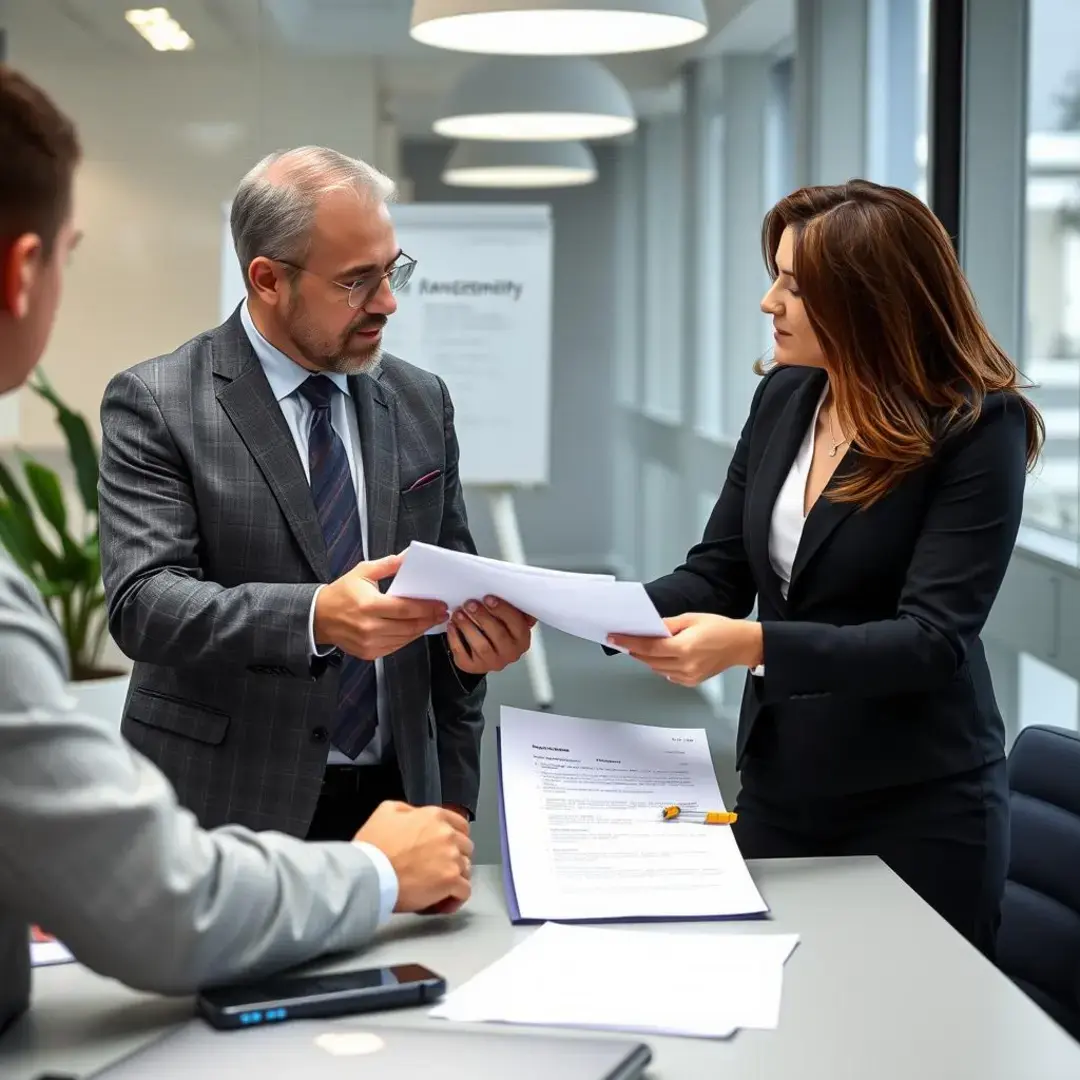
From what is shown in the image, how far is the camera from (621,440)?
5.98 metres

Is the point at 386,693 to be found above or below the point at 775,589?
below

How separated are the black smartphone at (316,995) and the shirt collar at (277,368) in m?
0.94

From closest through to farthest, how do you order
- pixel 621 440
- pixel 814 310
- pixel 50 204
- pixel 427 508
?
1. pixel 50 204
2. pixel 814 310
3. pixel 427 508
4. pixel 621 440

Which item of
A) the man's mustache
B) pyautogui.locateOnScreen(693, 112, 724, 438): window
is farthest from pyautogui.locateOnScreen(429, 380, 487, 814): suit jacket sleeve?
pyautogui.locateOnScreen(693, 112, 724, 438): window

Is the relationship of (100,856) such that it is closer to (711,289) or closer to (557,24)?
(557,24)

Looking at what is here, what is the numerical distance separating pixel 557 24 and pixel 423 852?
1927 millimetres

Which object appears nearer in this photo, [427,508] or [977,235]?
[427,508]

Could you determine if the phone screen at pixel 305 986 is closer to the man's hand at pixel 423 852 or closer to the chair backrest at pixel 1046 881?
the man's hand at pixel 423 852

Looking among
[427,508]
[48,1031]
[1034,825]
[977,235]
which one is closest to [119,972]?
[48,1031]

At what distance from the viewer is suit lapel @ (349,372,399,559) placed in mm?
2010

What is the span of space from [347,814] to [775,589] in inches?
26.6

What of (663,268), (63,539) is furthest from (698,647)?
(663,268)

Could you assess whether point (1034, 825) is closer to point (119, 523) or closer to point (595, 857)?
point (595, 857)

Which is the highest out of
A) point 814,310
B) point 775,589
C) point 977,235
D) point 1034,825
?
point 977,235
